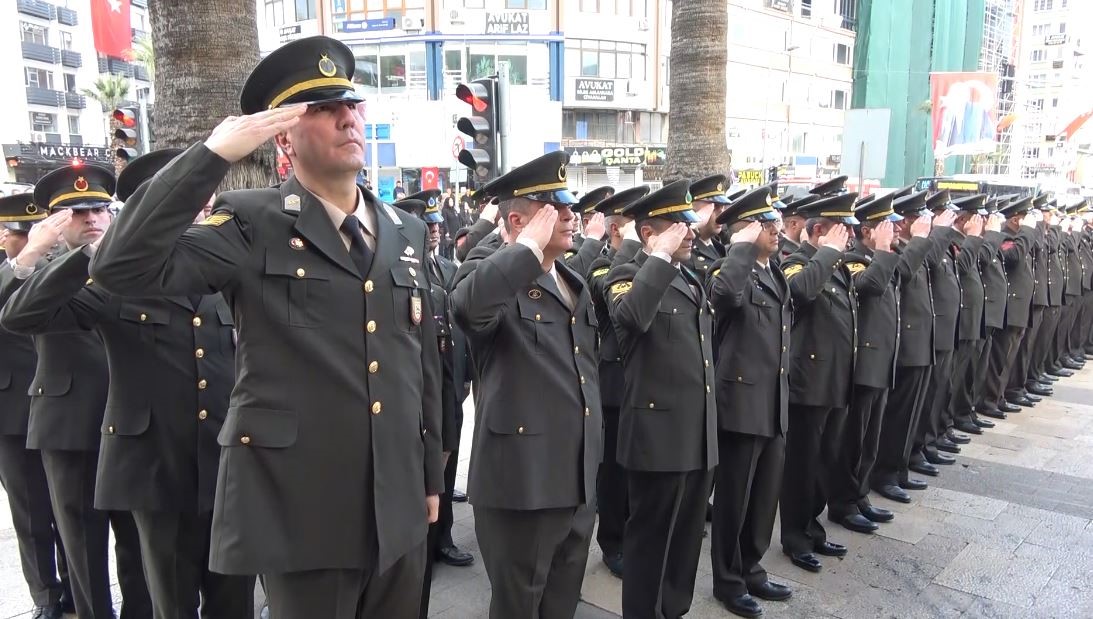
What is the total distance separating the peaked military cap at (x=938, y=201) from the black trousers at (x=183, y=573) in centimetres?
590

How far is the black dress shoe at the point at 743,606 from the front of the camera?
4.08 metres

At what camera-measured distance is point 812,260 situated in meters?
4.54

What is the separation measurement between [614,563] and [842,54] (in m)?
50.0

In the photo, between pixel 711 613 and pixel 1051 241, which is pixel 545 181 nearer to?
pixel 711 613

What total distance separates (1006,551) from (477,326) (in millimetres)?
4084

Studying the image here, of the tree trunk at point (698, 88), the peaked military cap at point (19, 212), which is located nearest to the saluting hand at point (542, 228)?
the peaked military cap at point (19, 212)

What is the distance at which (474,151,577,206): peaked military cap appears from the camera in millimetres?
3168

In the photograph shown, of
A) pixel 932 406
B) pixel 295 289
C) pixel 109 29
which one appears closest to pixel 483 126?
pixel 932 406

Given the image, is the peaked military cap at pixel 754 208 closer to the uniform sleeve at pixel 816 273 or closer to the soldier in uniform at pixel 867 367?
the uniform sleeve at pixel 816 273

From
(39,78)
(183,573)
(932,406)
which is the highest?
(39,78)

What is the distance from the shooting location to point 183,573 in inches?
124

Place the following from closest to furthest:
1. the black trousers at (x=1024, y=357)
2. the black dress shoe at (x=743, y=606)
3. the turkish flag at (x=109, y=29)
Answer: the black dress shoe at (x=743, y=606) → the black trousers at (x=1024, y=357) → the turkish flag at (x=109, y=29)

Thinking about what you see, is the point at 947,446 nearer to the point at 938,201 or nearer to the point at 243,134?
the point at 938,201

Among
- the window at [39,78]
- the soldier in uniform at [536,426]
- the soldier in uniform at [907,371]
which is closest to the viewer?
the soldier in uniform at [536,426]
